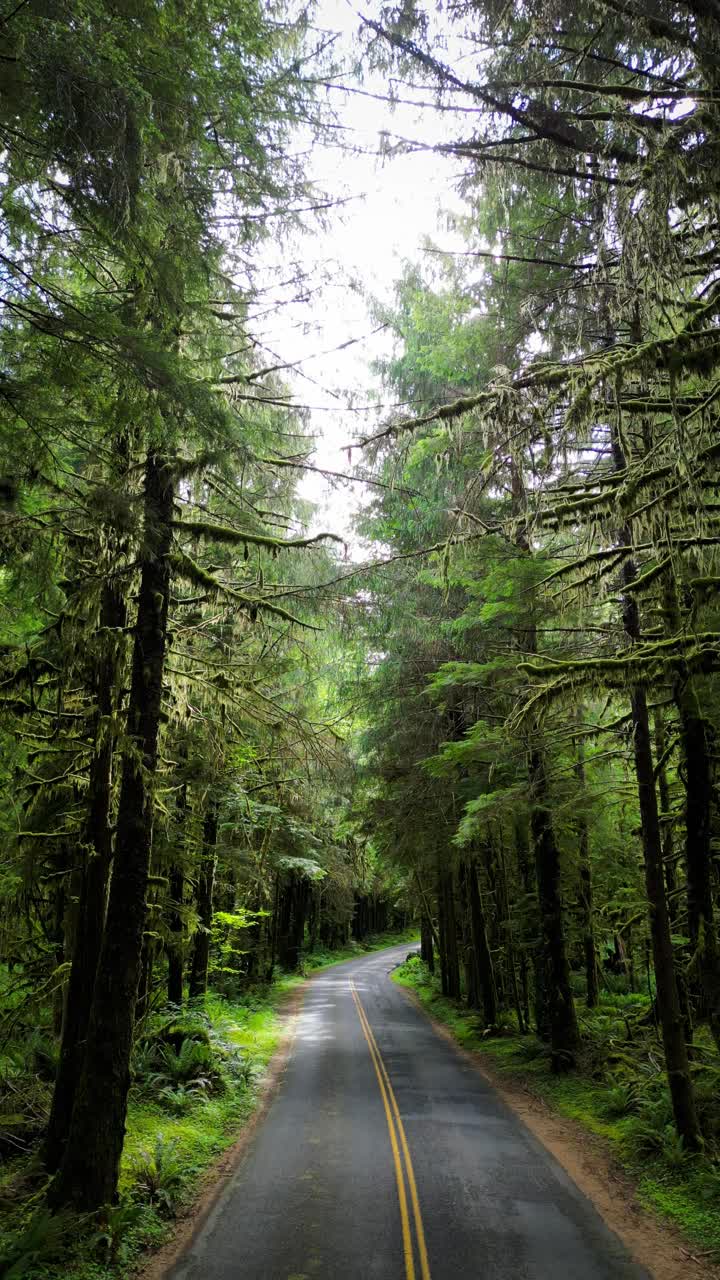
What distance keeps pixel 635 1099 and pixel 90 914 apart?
329 inches

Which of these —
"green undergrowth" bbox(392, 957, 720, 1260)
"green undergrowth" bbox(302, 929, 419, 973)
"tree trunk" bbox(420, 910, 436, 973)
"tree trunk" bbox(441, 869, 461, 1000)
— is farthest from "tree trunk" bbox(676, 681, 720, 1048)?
"green undergrowth" bbox(302, 929, 419, 973)

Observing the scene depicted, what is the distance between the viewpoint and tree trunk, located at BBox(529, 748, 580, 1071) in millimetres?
13086

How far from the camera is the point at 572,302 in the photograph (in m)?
8.66

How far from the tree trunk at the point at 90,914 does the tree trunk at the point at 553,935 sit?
7.53m

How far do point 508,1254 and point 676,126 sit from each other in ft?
A: 30.9

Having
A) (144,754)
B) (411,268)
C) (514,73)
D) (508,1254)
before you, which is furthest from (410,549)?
(508,1254)

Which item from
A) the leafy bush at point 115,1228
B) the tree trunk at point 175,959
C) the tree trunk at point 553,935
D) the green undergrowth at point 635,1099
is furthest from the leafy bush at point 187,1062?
the tree trunk at point 553,935

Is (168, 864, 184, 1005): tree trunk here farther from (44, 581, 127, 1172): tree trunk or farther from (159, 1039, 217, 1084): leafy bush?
(44, 581, 127, 1172): tree trunk

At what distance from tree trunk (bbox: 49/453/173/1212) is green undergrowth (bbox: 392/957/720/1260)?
19.6 feet

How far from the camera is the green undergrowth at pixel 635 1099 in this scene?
306 inches

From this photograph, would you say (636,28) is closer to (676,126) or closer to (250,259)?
(676,126)

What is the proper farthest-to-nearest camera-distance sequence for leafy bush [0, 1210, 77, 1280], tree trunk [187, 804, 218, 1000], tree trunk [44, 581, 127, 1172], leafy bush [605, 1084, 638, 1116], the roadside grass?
tree trunk [187, 804, 218, 1000] → leafy bush [605, 1084, 638, 1116] → tree trunk [44, 581, 127, 1172] → the roadside grass → leafy bush [0, 1210, 77, 1280]

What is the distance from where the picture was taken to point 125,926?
304 inches

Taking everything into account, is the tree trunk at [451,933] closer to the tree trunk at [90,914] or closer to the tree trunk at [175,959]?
the tree trunk at [175,959]
